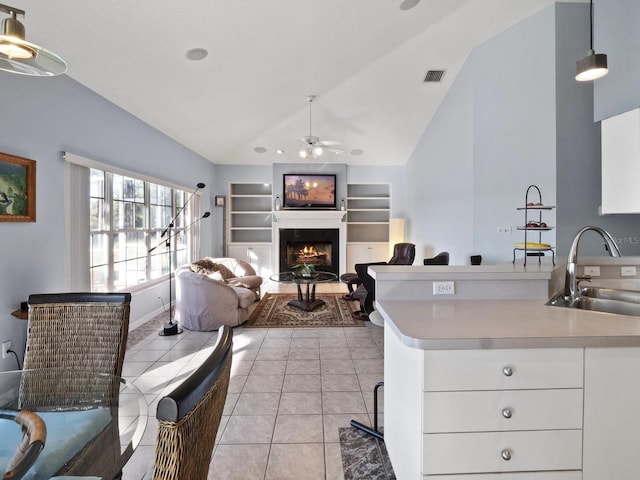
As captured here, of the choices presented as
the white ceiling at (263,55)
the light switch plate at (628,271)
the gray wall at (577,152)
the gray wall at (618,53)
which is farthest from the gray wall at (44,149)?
the gray wall at (577,152)

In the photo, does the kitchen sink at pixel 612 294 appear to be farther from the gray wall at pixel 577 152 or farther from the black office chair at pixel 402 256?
the black office chair at pixel 402 256

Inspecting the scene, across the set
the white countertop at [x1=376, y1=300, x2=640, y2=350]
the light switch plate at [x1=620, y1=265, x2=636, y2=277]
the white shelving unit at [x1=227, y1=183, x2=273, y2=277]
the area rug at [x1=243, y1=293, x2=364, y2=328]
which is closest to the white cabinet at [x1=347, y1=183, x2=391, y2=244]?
the white shelving unit at [x1=227, y1=183, x2=273, y2=277]

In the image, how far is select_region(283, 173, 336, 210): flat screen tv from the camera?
7469mm

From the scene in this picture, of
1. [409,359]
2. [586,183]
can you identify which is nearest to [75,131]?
[409,359]

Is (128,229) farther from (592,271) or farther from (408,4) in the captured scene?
(592,271)

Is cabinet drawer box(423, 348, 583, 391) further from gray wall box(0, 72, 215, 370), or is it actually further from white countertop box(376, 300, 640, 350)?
gray wall box(0, 72, 215, 370)

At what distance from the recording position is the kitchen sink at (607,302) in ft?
5.30

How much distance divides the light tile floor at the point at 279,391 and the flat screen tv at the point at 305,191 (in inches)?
153

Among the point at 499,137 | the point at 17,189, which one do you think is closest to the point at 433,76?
the point at 499,137

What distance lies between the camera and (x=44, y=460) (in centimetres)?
102

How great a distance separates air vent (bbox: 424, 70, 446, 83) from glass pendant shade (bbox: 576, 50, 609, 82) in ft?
9.01

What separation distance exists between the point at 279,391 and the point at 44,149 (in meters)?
2.84

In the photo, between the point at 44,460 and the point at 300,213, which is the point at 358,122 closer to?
the point at 300,213

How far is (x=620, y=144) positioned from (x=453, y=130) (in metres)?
2.37
